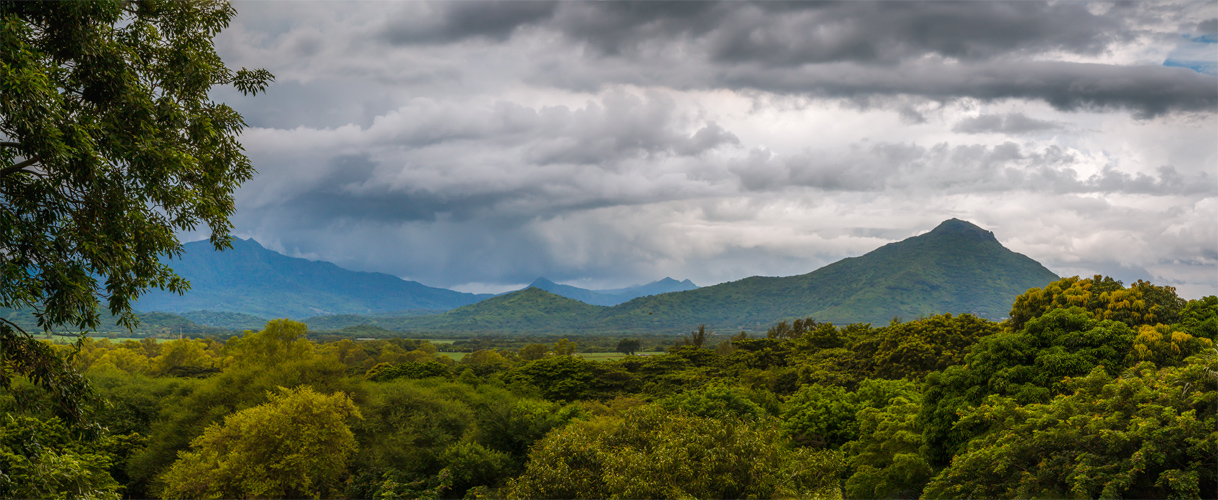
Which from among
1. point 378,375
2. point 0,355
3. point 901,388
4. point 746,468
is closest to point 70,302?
point 0,355

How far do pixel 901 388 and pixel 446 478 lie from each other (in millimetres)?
23391

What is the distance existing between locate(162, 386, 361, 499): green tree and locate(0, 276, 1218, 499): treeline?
9cm

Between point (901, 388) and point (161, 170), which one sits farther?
point (901, 388)

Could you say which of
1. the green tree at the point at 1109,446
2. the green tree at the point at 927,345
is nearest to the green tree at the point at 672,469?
the green tree at the point at 1109,446

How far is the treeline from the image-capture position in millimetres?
11664

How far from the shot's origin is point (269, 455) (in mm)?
25359

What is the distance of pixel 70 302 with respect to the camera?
284 inches

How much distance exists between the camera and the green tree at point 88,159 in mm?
6801

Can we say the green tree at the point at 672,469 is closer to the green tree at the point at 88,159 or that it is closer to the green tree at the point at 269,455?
the green tree at the point at 88,159

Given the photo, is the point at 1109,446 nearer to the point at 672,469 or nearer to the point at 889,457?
the point at 672,469

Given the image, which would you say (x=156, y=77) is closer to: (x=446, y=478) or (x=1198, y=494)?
(x=1198, y=494)

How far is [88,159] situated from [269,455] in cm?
2223

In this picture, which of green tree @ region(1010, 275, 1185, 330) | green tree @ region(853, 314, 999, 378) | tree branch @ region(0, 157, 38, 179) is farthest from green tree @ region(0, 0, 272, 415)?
green tree @ region(853, 314, 999, 378)

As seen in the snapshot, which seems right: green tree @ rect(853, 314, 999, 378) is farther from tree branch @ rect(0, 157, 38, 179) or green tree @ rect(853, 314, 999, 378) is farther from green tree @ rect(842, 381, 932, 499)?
tree branch @ rect(0, 157, 38, 179)
